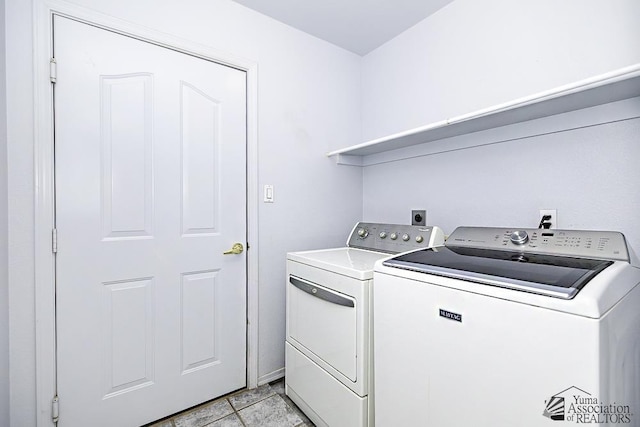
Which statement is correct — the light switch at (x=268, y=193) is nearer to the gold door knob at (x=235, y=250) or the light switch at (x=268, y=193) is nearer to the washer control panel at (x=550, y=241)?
the gold door knob at (x=235, y=250)

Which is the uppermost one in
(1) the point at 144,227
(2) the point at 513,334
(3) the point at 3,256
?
(1) the point at 144,227

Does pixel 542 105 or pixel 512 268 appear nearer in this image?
pixel 512 268

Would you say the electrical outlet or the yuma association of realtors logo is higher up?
the electrical outlet

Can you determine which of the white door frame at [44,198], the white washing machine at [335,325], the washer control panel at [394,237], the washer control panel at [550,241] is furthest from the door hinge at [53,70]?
the washer control panel at [550,241]

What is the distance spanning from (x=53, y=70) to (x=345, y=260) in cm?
161

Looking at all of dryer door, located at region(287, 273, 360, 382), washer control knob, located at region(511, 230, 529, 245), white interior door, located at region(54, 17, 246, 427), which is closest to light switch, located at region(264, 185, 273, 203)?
white interior door, located at region(54, 17, 246, 427)

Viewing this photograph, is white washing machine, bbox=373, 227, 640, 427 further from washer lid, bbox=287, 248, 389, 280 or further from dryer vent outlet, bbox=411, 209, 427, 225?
dryer vent outlet, bbox=411, 209, 427, 225

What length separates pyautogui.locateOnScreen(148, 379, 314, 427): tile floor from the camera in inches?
61.7

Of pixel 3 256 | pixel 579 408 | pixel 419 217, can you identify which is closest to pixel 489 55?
pixel 419 217

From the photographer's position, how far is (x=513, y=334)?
2.62 feet

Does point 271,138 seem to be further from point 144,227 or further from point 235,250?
point 144,227

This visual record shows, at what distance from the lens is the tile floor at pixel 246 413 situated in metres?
1.57

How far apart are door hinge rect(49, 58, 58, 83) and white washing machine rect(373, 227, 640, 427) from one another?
166 cm

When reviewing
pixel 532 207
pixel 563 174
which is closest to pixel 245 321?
pixel 532 207
